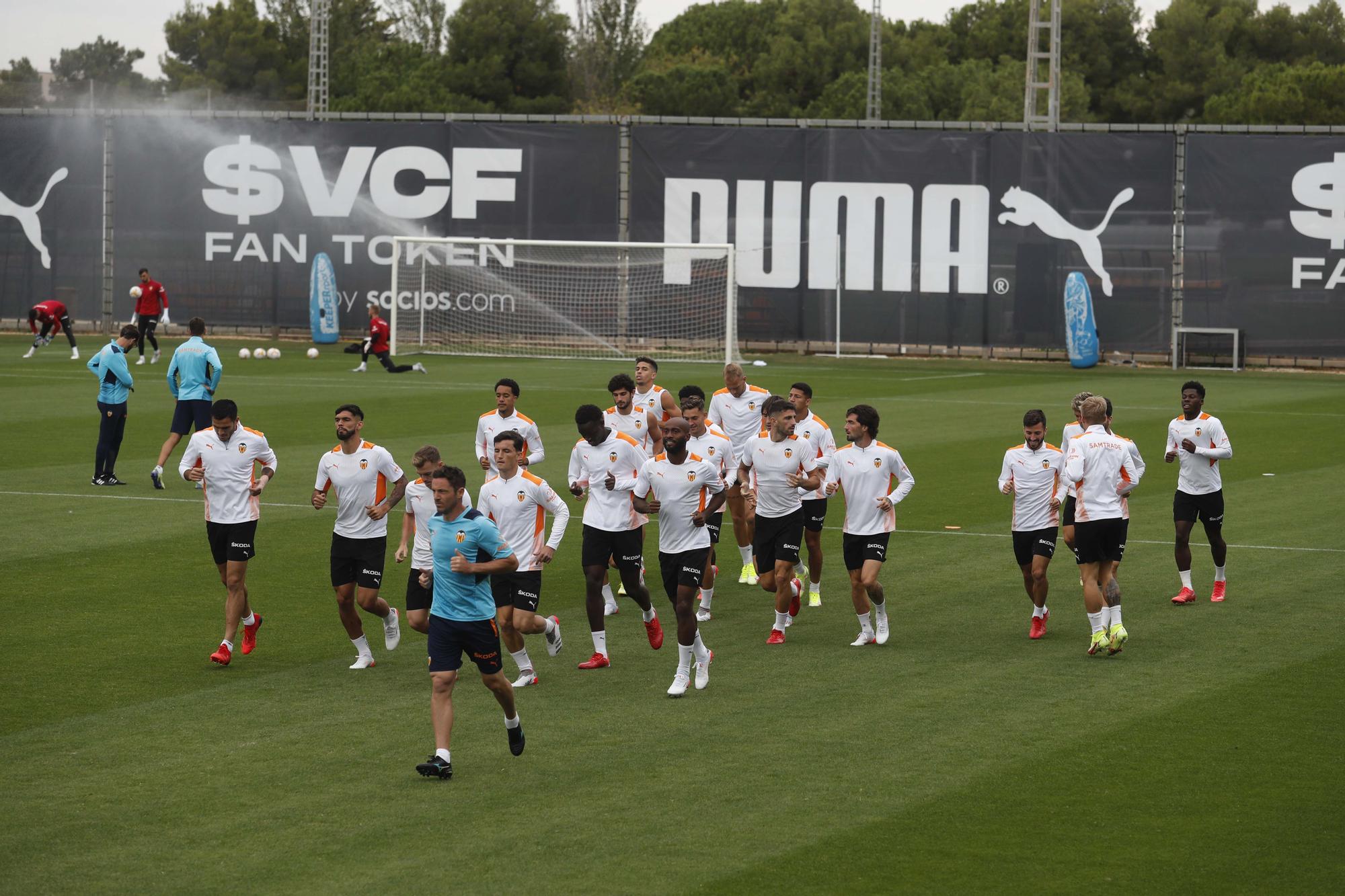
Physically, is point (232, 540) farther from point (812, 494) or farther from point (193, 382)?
point (193, 382)

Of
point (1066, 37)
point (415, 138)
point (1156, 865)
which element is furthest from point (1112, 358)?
point (1066, 37)

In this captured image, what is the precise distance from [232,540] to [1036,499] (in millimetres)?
6611

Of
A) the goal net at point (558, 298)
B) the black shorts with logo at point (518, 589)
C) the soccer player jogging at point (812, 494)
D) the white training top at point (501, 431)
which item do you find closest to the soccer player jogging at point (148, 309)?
the goal net at point (558, 298)

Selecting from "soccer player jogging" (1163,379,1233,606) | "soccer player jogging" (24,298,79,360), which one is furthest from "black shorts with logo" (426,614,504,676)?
"soccer player jogging" (24,298,79,360)

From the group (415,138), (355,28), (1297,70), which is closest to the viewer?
(415,138)

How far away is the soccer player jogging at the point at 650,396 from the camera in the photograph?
16.0 metres

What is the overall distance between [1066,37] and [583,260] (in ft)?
160

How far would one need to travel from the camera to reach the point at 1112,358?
140 feet

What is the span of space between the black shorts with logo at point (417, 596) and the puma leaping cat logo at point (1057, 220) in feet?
110

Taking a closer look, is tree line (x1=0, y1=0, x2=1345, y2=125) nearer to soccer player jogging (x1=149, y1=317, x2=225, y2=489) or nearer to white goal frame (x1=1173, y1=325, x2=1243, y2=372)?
white goal frame (x1=1173, y1=325, x2=1243, y2=372)

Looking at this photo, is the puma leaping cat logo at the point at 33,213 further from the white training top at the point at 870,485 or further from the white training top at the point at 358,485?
the white training top at the point at 870,485

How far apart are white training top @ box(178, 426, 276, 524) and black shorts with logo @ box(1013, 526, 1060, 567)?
631 centimetres

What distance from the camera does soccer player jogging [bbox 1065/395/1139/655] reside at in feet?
41.9

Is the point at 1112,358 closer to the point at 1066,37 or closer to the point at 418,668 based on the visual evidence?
the point at 418,668
